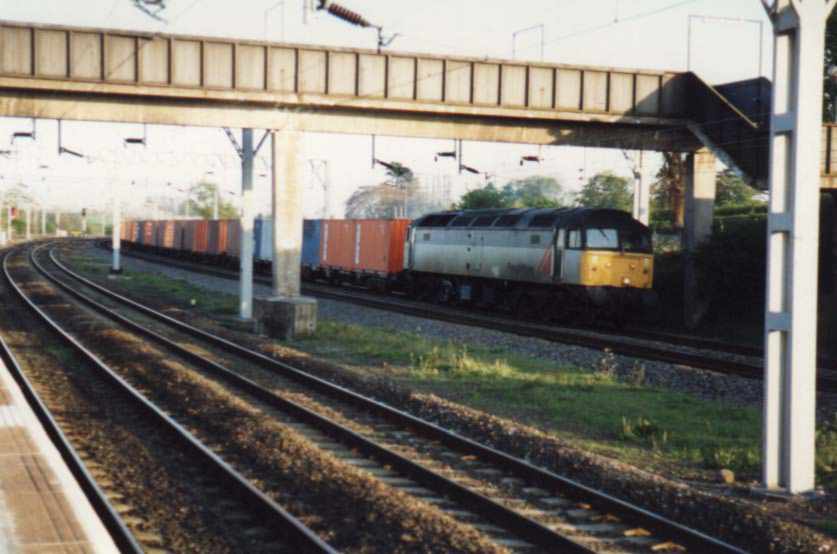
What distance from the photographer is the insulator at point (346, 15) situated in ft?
69.7

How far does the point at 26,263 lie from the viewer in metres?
63.8

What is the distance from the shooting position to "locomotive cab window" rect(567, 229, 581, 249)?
89.6 ft

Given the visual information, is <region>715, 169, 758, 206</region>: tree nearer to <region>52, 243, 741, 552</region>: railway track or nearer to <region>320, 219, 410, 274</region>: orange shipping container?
<region>320, 219, 410, 274</region>: orange shipping container

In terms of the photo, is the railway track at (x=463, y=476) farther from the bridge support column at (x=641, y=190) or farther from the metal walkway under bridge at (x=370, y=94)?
the bridge support column at (x=641, y=190)

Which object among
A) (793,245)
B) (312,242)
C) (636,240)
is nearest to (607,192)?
(312,242)

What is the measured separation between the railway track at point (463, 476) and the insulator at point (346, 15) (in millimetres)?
7938

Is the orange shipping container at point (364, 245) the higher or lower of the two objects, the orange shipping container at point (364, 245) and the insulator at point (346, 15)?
the lower

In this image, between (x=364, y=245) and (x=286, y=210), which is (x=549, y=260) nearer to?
(x=286, y=210)

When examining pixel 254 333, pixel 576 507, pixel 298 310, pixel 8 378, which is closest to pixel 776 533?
pixel 576 507

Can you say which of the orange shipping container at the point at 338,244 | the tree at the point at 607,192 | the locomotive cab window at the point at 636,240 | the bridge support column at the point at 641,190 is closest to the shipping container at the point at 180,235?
the orange shipping container at the point at 338,244

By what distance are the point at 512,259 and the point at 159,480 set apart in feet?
68.4

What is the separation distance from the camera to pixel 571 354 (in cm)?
2127

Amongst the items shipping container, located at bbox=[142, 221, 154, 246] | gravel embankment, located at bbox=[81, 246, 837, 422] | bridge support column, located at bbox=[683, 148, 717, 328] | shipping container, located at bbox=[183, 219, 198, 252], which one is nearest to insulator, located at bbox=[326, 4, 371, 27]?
gravel embankment, located at bbox=[81, 246, 837, 422]

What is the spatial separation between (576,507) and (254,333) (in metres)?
18.0
